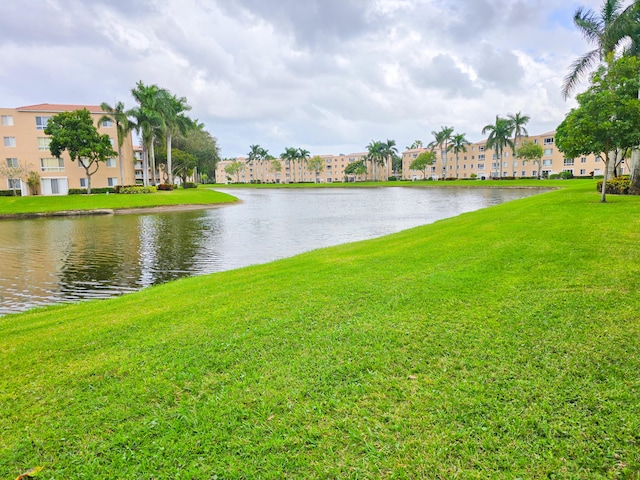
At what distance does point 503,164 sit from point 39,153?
11283 cm

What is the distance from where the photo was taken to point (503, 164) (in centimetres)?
11650

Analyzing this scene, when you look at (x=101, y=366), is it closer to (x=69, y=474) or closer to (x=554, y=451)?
(x=69, y=474)

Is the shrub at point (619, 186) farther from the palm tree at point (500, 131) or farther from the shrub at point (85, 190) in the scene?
the palm tree at point (500, 131)

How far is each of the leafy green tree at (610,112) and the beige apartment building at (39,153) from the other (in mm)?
53919

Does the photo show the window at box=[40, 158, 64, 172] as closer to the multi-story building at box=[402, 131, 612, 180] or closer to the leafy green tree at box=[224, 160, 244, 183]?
the multi-story building at box=[402, 131, 612, 180]

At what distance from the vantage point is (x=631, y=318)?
16.6 ft

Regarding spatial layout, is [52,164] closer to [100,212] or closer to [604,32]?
[100,212]

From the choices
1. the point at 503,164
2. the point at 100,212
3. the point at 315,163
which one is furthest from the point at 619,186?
the point at 315,163

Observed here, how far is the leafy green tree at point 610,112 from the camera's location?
636 inches

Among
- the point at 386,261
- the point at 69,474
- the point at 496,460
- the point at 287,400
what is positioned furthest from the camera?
the point at 386,261

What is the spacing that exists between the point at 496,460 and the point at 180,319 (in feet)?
17.5

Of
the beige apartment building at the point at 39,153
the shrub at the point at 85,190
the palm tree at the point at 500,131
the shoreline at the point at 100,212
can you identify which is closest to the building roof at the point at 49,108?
the beige apartment building at the point at 39,153

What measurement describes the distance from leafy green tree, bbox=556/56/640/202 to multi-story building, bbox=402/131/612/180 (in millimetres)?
85130

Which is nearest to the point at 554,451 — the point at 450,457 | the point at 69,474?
the point at 450,457
